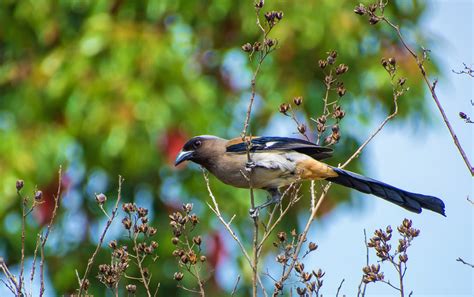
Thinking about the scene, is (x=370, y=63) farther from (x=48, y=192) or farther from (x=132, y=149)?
(x=48, y=192)

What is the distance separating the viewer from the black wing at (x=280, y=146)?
6074 millimetres

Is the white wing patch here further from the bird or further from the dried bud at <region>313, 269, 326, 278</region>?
the dried bud at <region>313, 269, 326, 278</region>

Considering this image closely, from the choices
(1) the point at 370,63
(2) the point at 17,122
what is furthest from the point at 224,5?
(2) the point at 17,122

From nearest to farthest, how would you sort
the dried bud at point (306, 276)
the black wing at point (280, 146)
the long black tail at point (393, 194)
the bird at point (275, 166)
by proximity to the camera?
the dried bud at point (306, 276)
the long black tail at point (393, 194)
the bird at point (275, 166)
the black wing at point (280, 146)

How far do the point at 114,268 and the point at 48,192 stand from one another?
7799 millimetres

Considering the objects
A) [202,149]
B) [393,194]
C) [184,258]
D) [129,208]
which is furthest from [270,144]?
[184,258]

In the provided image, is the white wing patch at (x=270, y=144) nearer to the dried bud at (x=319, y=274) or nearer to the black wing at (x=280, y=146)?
the black wing at (x=280, y=146)

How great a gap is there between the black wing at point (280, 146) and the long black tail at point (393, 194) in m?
0.17

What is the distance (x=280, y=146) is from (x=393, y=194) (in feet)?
2.44

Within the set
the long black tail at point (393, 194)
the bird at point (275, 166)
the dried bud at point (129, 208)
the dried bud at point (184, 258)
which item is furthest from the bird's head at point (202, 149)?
the dried bud at point (184, 258)

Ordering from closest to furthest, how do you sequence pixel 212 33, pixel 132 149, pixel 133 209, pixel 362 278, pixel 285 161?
pixel 362 278 < pixel 133 209 < pixel 285 161 < pixel 132 149 < pixel 212 33

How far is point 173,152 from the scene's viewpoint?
451 inches

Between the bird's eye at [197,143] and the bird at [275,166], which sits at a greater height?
the bird's eye at [197,143]

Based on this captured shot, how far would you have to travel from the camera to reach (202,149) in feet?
20.5
